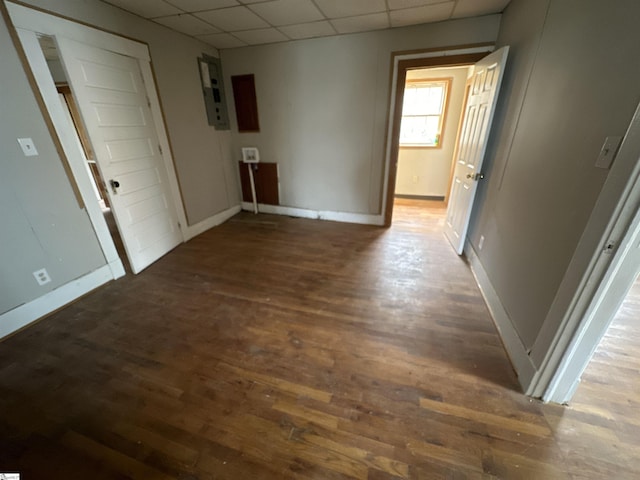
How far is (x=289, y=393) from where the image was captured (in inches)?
60.5

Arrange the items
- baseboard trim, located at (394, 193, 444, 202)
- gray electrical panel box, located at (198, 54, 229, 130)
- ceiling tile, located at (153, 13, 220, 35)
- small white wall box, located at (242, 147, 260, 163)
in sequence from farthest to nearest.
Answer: baseboard trim, located at (394, 193, 444, 202) → small white wall box, located at (242, 147, 260, 163) → gray electrical panel box, located at (198, 54, 229, 130) → ceiling tile, located at (153, 13, 220, 35)

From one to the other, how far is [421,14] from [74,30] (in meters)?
3.29

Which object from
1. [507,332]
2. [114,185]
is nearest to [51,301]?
[114,185]

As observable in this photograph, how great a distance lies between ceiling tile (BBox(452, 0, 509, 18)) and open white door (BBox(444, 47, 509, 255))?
1.48 ft

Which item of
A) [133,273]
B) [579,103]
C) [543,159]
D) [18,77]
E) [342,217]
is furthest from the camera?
[342,217]

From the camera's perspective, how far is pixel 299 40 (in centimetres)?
350

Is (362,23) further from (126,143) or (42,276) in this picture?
(42,276)

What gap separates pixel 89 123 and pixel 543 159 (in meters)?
3.70

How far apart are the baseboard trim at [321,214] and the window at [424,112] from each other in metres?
2.09

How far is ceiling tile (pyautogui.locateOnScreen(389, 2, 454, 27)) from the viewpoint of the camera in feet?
8.38

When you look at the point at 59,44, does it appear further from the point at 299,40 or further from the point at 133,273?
the point at 299,40

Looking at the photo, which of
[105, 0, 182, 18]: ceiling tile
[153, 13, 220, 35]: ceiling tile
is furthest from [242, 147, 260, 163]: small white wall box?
[105, 0, 182, 18]: ceiling tile

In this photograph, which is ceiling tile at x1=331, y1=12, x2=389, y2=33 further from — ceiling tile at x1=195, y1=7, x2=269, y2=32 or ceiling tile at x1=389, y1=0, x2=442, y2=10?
ceiling tile at x1=195, y1=7, x2=269, y2=32

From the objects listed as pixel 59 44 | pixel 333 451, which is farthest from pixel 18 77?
pixel 333 451
